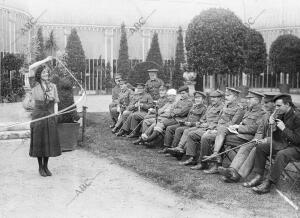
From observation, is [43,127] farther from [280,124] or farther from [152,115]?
[280,124]

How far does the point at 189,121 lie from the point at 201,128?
607mm

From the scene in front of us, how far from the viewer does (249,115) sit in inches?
268

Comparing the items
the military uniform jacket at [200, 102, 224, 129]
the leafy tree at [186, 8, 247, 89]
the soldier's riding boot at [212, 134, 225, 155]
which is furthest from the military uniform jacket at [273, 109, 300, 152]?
the leafy tree at [186, 8, 247, 89]

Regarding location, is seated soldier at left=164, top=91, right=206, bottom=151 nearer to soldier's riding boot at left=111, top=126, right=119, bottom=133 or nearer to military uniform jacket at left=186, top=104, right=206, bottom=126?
military uniform jacket at left=186, top=104, right=206, bottom=126

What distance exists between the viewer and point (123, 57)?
24.5 meters

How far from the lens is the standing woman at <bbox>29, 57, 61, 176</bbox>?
6664 mm

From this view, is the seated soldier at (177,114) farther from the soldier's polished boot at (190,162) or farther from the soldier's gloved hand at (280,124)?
the soldier's gloved hand at (280,124)

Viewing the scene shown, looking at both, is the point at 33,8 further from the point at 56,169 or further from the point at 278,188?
the point at 278,188

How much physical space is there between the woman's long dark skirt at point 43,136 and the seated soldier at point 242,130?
2.37m

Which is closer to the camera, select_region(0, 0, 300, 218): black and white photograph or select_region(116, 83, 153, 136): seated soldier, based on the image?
select_region(0, 0, 300, 218): black and white photograph

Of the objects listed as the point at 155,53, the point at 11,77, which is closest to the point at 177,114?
the point at 11,77

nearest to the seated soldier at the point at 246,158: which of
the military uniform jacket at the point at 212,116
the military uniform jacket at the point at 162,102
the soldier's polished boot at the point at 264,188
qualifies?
the soldier's polished boot at the point at 264,188

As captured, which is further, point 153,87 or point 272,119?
point 153,87

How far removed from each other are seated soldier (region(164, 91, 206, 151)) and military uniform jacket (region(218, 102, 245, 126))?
0.65 meters
